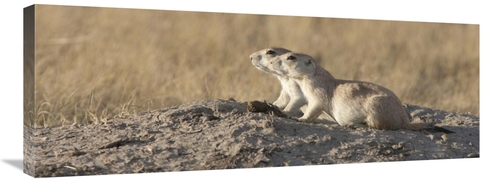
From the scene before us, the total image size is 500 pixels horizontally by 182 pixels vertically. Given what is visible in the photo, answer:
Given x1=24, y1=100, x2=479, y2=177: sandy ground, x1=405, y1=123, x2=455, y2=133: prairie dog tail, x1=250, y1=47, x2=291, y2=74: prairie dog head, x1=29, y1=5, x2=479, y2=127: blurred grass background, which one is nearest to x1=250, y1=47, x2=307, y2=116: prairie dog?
x1=250, y1=47, x2=291, y2=74: prairie dog head

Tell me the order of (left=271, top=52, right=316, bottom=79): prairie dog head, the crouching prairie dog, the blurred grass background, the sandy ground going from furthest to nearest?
the blurred grass background → (left=271, top=52, right=316, bottom=79): prairie dog head → the crouching prairie dog → the sandy ground

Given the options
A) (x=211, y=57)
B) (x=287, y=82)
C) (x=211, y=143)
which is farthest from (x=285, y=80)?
(x=211, y=57)

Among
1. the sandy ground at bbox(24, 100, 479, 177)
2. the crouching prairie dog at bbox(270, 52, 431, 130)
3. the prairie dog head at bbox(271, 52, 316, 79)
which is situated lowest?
the sandy ground at bbox(24, 100, 479, 177)

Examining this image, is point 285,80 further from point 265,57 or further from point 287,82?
point 265,57

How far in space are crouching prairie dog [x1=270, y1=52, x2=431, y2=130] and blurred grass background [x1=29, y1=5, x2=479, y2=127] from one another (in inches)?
72.6

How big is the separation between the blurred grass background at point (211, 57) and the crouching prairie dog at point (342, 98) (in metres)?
1.85

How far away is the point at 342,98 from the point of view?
9391 millimetres

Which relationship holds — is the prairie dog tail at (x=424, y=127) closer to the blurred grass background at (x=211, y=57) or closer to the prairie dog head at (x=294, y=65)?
the prairie dog head at (x=294, y=65)

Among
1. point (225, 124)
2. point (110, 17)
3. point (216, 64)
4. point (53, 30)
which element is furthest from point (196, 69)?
point (225, 124)

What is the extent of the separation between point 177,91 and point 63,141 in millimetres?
3233

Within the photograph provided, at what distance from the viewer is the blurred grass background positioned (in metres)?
10.9

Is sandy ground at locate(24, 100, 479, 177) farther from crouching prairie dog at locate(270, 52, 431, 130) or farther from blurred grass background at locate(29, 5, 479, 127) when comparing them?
blurred grass background at locate(29, 5, 479, 127)

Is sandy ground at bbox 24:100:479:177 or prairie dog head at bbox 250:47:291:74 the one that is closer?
sandy ground at bbox 24:100:479:177

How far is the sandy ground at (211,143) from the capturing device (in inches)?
326
